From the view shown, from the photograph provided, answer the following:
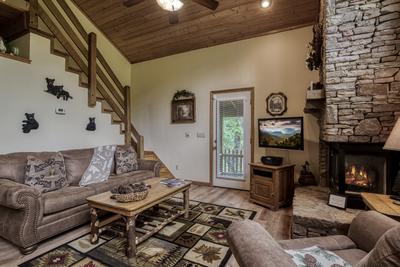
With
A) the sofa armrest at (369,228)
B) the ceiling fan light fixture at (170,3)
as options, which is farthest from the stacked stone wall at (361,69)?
the ceiling fan light fixture at (170,3)

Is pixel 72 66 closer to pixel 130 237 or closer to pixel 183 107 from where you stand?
pixel 183 107

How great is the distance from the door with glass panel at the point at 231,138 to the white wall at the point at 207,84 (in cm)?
18

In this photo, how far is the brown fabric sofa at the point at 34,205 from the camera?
2.05 metres

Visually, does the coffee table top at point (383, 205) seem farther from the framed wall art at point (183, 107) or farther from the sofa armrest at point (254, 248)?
the framed wall art at point (183, 107)

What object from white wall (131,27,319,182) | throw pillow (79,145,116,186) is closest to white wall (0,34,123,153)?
throw pillow (79,145,116,186)

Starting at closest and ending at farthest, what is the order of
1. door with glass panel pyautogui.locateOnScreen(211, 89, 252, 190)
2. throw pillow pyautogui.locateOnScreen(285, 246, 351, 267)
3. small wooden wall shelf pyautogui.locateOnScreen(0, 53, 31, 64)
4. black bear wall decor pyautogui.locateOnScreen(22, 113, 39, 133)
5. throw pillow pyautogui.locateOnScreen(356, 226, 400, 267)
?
throw pillow pyautogui.locateOnScreen(356, 226, 400, 267) → throw pillow pyautogui.locateOnScreen(285, 246, 351, 267) → small wooden wall shelf pyautogui.locateOnScreen(0, 53, 31, 64) → black bear wall decor pyautogui.locateOnScreen(22, 113, 39, 133) → door with glass panel pyautogui.locateOnScreen(211, 89, 252, 190)

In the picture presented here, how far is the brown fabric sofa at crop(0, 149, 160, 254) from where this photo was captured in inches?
80.8

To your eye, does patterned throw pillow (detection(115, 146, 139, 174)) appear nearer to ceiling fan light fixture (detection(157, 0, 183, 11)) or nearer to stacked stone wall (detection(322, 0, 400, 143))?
ceiling fan light fixture (detection(157, 0, 183, 11))

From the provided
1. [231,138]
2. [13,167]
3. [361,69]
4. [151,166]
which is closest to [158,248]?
[151,166]

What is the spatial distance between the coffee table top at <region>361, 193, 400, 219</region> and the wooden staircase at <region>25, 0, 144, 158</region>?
13.9ft

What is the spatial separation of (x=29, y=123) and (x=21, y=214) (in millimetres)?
1624

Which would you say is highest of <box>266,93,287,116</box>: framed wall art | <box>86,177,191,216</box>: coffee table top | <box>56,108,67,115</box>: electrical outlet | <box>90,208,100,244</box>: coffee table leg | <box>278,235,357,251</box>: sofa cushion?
<box>266,93,287,116</box>: framed wall art

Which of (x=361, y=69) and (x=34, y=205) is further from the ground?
(x=361, y=69)

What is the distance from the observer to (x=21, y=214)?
81.8 inches
